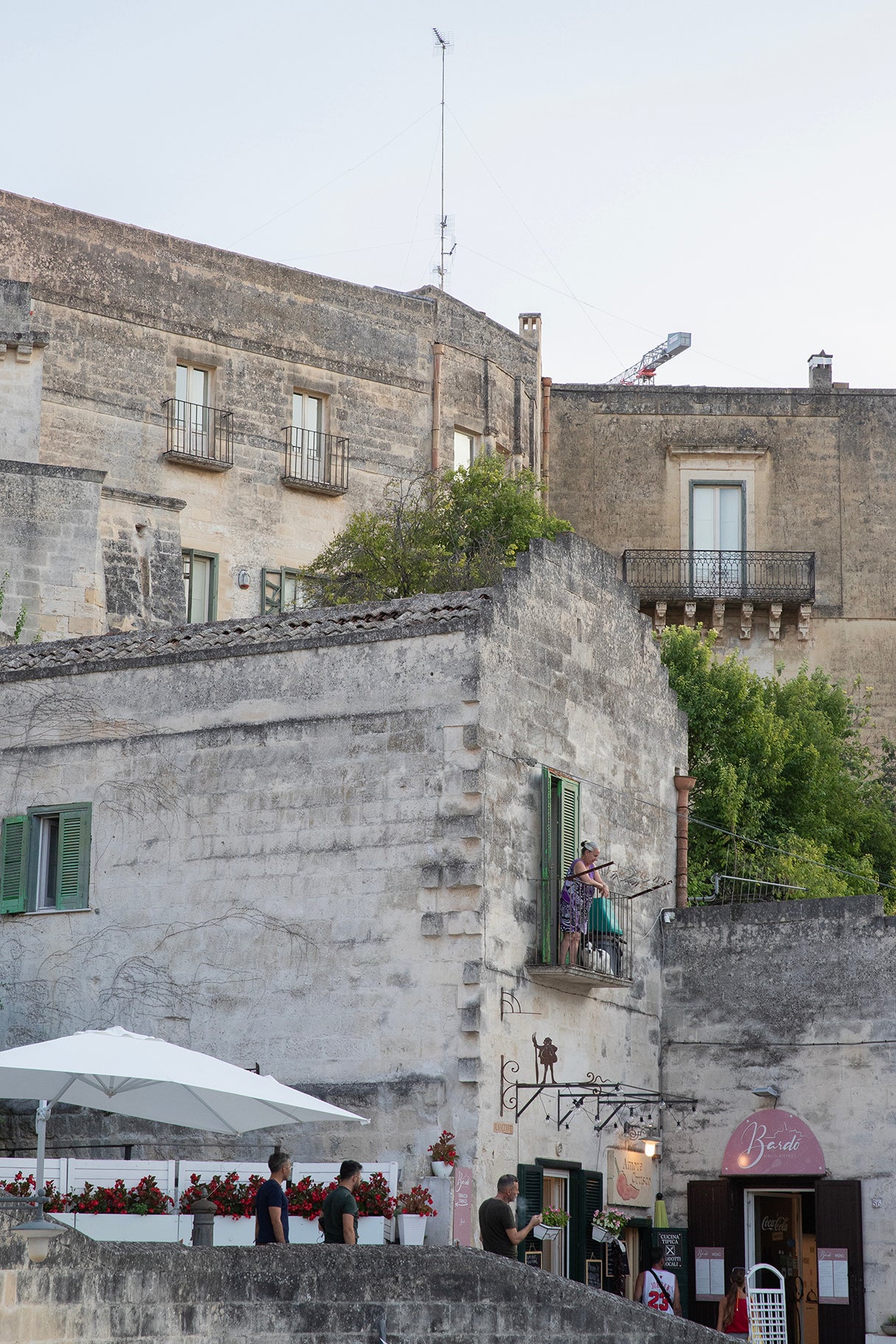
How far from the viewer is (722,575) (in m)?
35.9

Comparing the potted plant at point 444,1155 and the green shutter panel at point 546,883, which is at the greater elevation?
the green shutter panel at point 546,883

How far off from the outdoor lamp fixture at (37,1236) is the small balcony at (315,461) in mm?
22188

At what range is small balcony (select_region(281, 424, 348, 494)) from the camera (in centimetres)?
3275

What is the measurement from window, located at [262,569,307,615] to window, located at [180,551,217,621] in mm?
863

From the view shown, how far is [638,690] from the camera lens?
21031mm

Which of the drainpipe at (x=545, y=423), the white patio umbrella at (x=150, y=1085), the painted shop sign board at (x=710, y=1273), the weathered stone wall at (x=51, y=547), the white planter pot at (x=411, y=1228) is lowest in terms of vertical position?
the painted shop sign board at (x=710, y=1273)

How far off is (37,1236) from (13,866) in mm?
8935

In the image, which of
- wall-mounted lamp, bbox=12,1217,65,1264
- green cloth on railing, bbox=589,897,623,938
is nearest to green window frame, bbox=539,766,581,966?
green cloth on railing, bbox=589,897,623,938

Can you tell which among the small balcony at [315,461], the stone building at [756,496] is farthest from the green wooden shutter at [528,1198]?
the stone building at [756,496]

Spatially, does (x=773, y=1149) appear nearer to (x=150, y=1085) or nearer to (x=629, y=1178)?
(x=629, y=1178)

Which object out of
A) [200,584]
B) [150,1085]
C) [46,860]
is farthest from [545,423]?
[150,1085]

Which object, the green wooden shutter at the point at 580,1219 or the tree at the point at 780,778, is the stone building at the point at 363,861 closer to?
the green wooden shutter at the point at 580,1219

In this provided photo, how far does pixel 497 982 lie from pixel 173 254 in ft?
58.2

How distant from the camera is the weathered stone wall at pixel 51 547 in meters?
26.3
